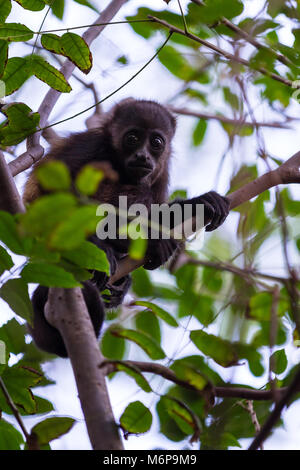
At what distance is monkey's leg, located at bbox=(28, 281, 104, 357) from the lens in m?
3.83

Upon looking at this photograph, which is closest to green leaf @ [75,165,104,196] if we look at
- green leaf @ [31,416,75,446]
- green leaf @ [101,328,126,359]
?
green leaf @ [31,416,75,446]

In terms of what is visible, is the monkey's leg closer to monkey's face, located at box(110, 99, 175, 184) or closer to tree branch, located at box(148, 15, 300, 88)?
tree branch, located at box(148, 15, 300, 88)

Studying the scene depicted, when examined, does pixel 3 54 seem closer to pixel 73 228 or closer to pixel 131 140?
pixel 73 228

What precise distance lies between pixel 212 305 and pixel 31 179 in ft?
9.04

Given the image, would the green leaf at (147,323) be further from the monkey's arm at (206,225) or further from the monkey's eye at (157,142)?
the monkey's eye at (157,142)

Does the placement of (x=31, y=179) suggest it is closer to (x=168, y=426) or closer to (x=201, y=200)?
(x=201, y=200)

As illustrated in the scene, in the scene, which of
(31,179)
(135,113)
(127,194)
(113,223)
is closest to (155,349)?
(113,223)

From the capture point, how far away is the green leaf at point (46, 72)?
315cm

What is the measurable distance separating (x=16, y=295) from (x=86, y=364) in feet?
1.48

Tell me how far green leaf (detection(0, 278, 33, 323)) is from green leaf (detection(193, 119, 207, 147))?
3.42 metres

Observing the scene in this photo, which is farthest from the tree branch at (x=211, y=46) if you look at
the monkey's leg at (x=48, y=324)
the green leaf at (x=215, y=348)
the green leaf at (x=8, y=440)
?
the green leaf at (x=8, y=440)

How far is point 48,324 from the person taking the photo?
13.6ft

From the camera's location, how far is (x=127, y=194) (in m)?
5.43

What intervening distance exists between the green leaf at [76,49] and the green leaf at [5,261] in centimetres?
122
